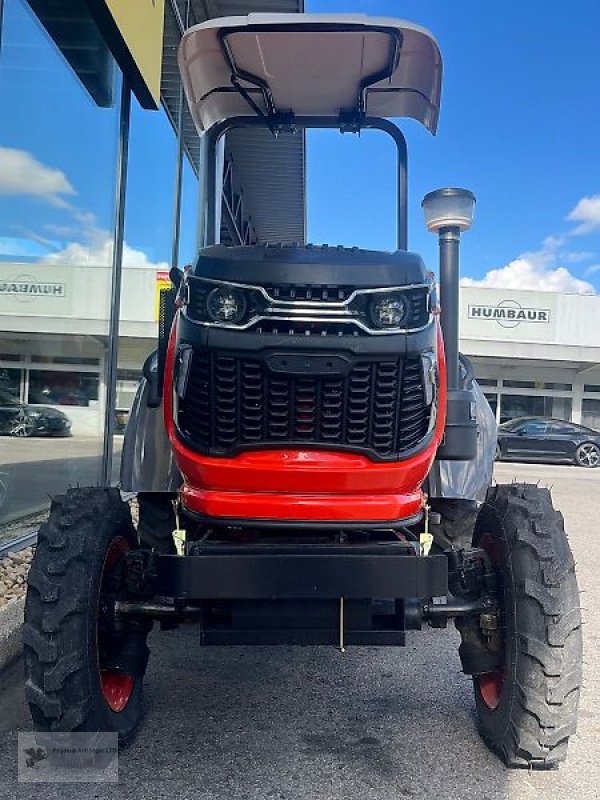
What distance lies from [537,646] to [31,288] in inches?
189

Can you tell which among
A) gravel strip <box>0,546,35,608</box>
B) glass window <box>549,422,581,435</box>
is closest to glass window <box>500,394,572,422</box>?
glass window <box>549,422,581,435</box>

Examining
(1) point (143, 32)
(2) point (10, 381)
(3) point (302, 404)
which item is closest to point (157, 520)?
(3) point (302, 404)

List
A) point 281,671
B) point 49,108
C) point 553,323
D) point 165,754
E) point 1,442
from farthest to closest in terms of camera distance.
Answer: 1. point 553,323
2. point 49,108
3. point 1,442
4. point 281,671
5. point 165,754

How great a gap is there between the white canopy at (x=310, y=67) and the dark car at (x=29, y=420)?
9.41 feet

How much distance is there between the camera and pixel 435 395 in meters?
2.57

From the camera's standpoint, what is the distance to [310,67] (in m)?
3.07

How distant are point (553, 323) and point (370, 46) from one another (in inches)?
909

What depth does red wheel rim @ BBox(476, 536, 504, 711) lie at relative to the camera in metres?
2.81

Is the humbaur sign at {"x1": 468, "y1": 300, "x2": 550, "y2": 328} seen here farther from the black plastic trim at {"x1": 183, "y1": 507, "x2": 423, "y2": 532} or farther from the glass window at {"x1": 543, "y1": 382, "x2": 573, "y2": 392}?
the black plastic trim at {"x1": 183, "y1": 507, "x2": 423, "y2": 532}

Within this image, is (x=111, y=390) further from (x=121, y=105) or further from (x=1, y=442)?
(x=121, y=105)

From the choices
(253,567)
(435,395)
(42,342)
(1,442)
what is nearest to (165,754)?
(253,567)

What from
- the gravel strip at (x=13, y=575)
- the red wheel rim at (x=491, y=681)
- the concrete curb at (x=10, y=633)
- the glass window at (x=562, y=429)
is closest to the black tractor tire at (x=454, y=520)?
the red wheel rim at (x=491, y=681)

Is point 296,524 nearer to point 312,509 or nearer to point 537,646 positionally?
point 312,509

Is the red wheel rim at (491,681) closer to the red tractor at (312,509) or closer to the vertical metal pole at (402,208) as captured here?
the red tractor at (312,509)
